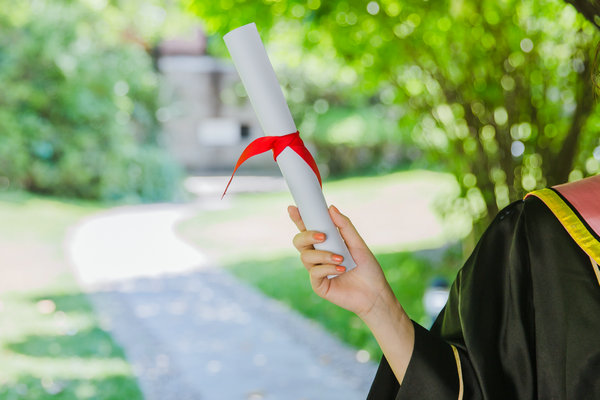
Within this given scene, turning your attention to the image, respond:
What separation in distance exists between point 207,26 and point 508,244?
289cm

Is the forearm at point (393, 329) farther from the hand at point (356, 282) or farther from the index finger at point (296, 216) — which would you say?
the index finger at point (296, 216)

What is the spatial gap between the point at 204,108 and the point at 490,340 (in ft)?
74.2

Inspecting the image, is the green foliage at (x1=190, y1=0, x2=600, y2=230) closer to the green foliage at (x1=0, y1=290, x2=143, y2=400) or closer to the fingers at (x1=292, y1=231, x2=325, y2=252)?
the green foliage at (x1=0, y1=290, x2=143, y2=400)

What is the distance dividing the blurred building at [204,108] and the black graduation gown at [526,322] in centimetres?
2146

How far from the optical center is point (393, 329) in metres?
1.30

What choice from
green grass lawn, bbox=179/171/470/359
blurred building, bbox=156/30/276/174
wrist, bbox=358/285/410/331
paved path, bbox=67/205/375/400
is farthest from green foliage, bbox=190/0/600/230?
blurred building, bbox=156/30/276/174

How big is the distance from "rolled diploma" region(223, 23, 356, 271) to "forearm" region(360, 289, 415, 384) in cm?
15

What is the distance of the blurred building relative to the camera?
2289cm

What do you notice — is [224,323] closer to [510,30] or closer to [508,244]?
[510,30]

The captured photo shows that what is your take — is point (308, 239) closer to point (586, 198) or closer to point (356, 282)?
point (356, 282)

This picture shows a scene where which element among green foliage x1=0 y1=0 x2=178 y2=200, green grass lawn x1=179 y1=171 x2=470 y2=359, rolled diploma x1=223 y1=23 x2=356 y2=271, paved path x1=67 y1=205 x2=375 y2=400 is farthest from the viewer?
green foliage x1=0 y1=0 x2=178 y2=200

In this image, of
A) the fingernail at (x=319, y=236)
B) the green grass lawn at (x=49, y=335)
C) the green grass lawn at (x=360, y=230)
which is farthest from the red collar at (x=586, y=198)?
the green grass lawn at (x=360, y=230)

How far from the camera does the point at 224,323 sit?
6.50 meters

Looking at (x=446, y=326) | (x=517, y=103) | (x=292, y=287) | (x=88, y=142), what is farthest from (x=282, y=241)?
(x=446, y=326)
